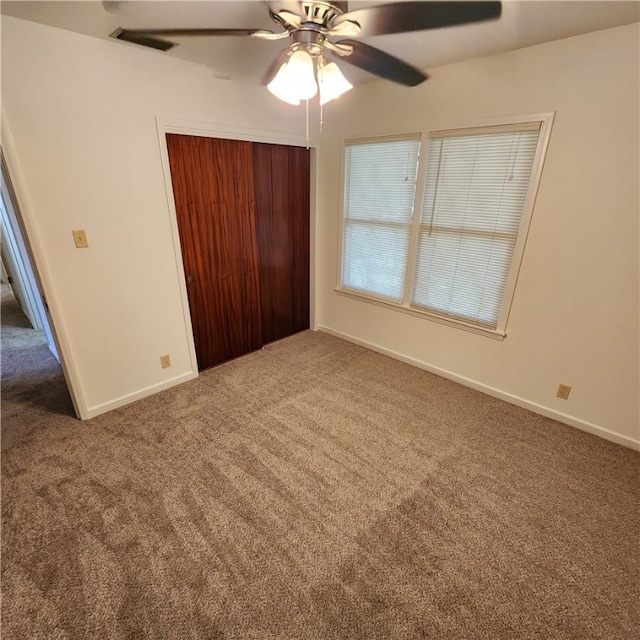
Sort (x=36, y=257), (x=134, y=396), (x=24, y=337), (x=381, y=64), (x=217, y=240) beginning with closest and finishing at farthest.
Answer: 1. (x=381, y=64)
2. (x=36, y=257)
3. (x=134, y=396)
4. (x=217, y=240)
5. (x=24, y=337)

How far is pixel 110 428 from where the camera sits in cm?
226

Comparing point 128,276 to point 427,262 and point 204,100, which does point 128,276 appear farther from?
point 427,262

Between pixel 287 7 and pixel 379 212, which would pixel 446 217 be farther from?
pixel 287 7

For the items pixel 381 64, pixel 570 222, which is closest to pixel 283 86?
pixel 381 64

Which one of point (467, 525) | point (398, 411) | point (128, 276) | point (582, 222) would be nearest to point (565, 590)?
point (467, 525)

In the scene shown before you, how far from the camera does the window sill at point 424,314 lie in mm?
2551

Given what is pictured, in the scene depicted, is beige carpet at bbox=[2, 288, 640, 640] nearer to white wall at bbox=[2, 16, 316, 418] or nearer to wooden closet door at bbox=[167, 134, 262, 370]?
white wall at bbox=[2, 16, 316, 418]

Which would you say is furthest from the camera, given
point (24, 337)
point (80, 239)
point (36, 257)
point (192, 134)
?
point (24, 337)

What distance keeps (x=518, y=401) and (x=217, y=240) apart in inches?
105

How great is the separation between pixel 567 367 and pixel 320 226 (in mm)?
2413

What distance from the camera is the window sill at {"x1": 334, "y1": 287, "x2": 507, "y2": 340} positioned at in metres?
2.55

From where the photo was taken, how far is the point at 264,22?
165cm

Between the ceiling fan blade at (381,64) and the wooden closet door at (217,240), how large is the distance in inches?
54.0

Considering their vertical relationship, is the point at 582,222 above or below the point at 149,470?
above
